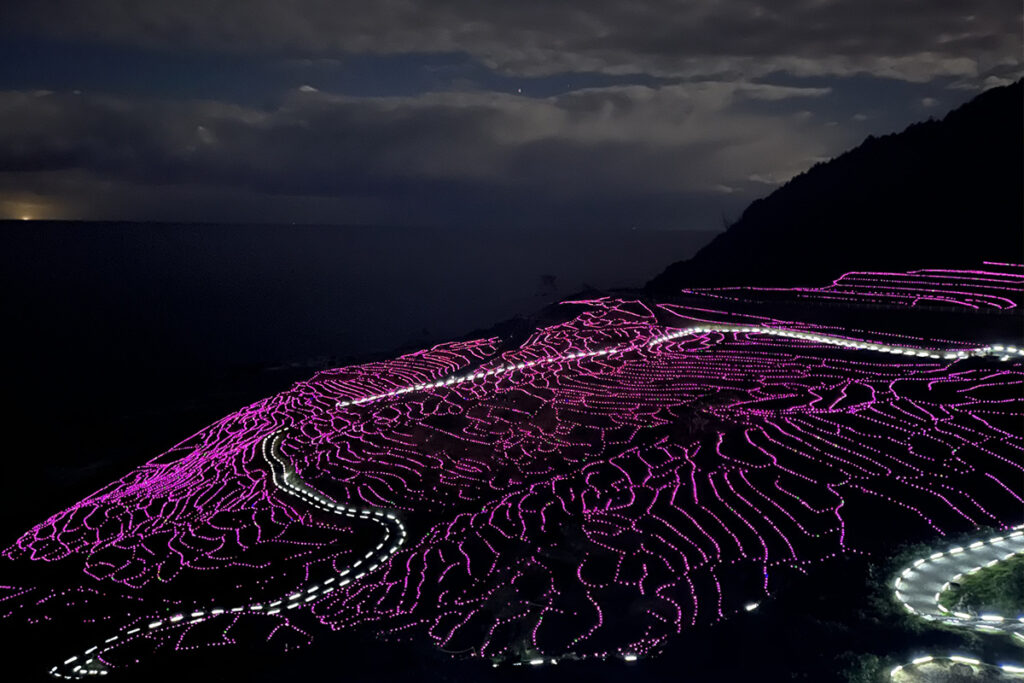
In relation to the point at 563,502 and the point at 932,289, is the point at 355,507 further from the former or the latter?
the point at 932,289

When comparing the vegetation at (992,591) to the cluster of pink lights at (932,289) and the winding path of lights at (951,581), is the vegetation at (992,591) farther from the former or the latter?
the cluster of pink lights at (932,289)

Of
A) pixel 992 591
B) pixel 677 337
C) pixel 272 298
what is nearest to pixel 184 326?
pixel 272 298

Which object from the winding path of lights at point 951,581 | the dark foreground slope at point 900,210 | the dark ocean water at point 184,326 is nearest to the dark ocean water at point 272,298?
the dark ocean water at point 184,326

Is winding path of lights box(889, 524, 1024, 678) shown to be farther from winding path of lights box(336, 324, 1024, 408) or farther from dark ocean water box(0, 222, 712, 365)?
dark ocean water box(0, 222, 712, 365)

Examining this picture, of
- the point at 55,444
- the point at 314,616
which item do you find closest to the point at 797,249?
the point at 314,616

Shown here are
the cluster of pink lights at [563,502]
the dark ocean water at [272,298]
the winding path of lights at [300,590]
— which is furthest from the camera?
the dark ocean water at [272,298]

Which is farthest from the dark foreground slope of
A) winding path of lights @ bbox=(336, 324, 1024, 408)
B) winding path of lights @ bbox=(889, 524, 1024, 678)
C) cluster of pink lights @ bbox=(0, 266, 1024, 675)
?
winding path of lights @ bbox=(889, 524, 1024, 678)
